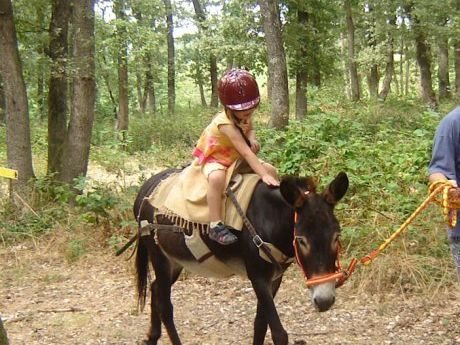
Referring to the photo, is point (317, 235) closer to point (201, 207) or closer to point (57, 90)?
point (201, 207)

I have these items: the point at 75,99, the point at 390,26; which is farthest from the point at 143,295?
the point at 390,26

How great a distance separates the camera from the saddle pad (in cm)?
338

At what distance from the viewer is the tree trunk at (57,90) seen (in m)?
8.95

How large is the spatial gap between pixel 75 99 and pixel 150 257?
179 inches

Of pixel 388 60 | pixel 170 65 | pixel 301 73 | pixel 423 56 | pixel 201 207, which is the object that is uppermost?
pixel 170 65

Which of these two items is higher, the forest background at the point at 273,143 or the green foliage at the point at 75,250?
the forest background at the point at 273,143

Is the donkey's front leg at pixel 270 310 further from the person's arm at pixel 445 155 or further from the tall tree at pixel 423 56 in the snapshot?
the tall tree at pixel 423 56

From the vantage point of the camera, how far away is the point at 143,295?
183 inches

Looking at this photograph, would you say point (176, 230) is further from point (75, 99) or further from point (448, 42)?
point (448, 42)

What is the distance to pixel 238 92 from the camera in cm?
335

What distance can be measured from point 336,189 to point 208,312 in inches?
106

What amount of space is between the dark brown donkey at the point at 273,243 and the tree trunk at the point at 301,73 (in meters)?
10.2

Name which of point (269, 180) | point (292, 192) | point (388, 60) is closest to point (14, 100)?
point (269, 180)

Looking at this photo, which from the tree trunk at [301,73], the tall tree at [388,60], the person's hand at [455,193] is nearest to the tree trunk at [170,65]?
the tree trunk at [301,73]
